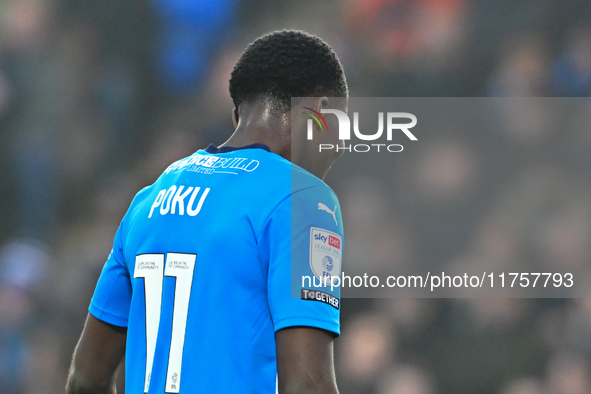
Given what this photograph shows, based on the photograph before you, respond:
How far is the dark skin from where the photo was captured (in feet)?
2.68

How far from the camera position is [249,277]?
87 cm

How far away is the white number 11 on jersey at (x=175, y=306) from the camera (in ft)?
2.92

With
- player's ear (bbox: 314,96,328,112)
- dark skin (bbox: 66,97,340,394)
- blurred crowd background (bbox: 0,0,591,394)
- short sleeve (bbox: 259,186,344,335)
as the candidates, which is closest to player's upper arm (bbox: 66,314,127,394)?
dark skin (bbox: 66,97,340,394)

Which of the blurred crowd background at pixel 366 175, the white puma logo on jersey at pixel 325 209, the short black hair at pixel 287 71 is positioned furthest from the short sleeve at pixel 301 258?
the blurred crowd background at pixel 366 175

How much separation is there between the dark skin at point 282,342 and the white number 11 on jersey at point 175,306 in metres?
0.15

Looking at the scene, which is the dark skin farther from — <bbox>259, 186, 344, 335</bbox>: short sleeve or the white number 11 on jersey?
the white number 11 on jersey

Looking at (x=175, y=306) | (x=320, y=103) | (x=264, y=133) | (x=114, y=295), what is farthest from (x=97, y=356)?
(x=320, y=103)

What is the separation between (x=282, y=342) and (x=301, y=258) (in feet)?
0.40

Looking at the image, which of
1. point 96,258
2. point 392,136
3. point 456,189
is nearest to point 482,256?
point 456,189

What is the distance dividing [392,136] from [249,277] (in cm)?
239

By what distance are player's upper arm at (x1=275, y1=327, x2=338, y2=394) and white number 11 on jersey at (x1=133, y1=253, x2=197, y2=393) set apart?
0.15 m

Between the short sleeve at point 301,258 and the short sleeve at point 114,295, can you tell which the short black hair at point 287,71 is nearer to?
the short sleeve at point 301,258

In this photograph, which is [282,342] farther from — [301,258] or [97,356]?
[97,356]

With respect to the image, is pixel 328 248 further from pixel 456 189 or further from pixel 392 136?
pixel 456 189
